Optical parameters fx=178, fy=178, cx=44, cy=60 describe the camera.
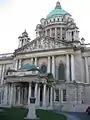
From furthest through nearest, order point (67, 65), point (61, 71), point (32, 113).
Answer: point (61, 71) → point (67, 65) → point (32, 113)

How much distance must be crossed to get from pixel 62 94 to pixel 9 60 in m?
21.4

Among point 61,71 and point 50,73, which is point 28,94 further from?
point 61,71

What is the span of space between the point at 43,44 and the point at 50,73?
12.9 m

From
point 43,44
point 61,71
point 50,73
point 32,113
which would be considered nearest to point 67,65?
point 61,71

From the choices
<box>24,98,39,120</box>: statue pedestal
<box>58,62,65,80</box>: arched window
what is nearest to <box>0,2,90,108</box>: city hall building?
<box>58,62,65,80</box>: arched window

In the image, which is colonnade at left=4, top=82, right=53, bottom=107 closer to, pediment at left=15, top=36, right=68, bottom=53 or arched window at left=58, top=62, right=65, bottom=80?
arched window at left=58, top=62, right=65, bottom=80

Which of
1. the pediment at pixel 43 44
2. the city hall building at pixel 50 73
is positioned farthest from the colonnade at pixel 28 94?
the pediment at pixel 43 44

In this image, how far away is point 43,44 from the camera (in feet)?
146

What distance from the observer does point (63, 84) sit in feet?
128

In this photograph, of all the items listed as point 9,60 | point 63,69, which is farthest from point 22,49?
point 63,69

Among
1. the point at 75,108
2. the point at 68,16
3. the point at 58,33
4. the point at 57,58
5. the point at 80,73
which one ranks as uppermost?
the point at 68,16

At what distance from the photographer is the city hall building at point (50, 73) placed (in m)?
32.8

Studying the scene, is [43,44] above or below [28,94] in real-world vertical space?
above

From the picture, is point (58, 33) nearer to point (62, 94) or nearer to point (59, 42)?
point (59, 42)
